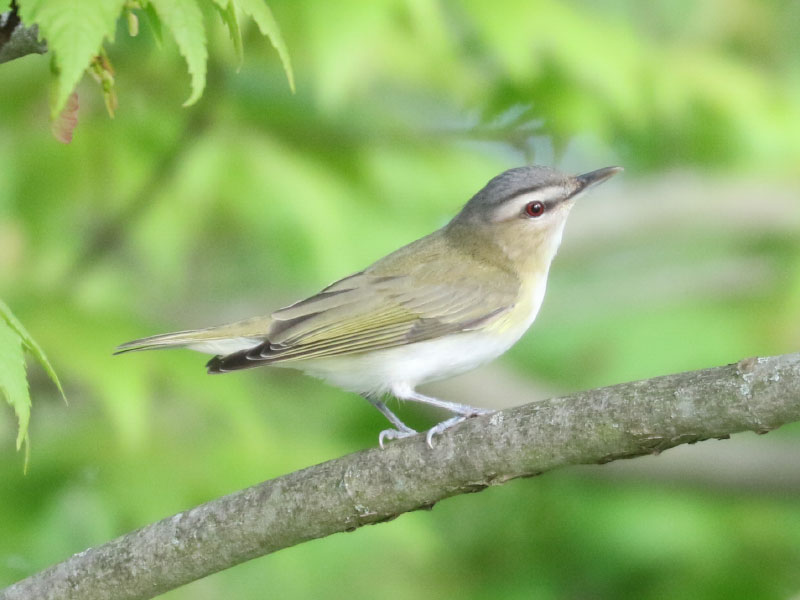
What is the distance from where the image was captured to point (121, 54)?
484cm

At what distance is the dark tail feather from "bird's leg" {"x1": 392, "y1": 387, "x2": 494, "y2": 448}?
0.67 meters

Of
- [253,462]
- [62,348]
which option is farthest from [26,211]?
[253,462]

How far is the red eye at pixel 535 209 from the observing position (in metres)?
4.81

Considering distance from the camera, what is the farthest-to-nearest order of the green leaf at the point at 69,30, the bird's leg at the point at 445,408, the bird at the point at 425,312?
the bird at the point at 425,312
the bird's leg at the point at 445,408
the green leaf at the point at 69,30

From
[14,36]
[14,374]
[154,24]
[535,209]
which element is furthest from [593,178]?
[14,374]

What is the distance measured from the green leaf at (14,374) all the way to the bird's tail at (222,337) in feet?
5.65

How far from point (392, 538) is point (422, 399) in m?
0.72

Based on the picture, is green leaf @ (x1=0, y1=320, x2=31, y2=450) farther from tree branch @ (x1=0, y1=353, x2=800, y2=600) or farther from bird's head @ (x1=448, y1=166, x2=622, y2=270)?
bird's head @ (x1=448, y1=166, x2=622, y2=270)

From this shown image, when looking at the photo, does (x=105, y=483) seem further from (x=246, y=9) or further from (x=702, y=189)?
(x=702, y=189)

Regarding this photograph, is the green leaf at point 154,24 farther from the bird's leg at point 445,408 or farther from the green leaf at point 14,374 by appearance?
the bird's leg at point 445,408

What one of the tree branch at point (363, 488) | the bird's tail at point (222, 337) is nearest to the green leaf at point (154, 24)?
the tree branch at point (363, 488)

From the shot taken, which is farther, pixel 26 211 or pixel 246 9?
pixel 26 211

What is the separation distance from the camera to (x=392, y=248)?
5359 mm

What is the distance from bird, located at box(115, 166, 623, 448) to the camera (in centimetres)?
412
